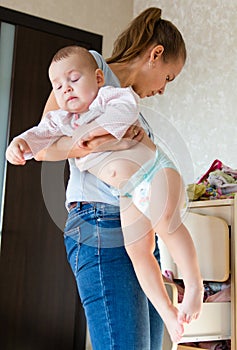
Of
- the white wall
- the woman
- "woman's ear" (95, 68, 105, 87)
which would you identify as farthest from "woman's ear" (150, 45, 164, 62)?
the white wall

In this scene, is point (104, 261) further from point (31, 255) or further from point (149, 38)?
point (31, 255)

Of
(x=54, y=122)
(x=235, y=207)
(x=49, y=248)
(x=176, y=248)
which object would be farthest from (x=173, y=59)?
(x=49, y=248)

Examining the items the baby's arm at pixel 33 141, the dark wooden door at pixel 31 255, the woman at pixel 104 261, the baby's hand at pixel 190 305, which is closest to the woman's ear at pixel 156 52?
the woman at pixel 104 261

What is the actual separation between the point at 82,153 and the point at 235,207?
1.20m

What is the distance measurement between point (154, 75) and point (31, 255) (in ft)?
6.15

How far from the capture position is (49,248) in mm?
2990

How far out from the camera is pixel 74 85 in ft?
3.72

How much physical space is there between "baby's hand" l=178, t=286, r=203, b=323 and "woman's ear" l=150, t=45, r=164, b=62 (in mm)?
508

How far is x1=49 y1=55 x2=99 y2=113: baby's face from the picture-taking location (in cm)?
113

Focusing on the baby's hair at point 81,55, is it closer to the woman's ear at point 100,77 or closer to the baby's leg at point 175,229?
the woman's ear at point 100,77

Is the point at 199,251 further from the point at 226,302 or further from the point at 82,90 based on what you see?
the point at 82,90

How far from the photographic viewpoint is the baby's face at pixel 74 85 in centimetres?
113

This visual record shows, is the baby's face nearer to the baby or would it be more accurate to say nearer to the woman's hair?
the baby

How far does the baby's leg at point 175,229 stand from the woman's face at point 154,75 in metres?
0.26
